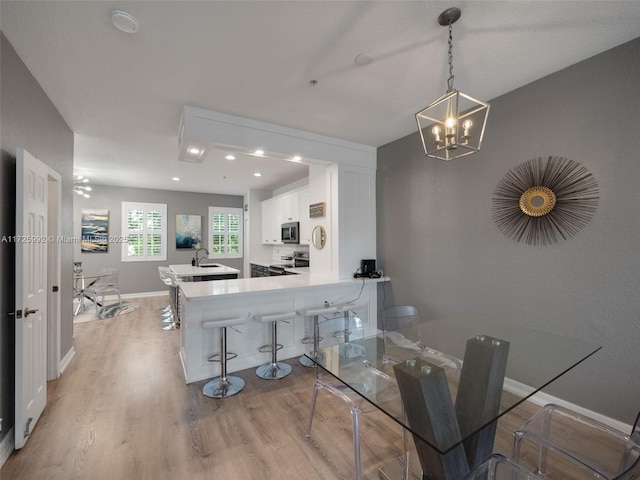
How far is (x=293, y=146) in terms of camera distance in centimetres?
343

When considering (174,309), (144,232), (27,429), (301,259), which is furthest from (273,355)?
(144,232)

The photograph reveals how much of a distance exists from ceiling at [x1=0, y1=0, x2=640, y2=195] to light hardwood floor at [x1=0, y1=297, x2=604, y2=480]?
9.05 feet

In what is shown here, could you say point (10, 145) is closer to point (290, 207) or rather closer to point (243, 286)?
point (243, 286)

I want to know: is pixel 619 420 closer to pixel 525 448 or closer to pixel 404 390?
pixel 525 448

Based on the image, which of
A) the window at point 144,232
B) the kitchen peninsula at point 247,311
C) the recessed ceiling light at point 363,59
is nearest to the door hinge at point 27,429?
the kitchen peninsula at point 247,311

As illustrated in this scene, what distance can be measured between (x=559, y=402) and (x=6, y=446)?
4048mm

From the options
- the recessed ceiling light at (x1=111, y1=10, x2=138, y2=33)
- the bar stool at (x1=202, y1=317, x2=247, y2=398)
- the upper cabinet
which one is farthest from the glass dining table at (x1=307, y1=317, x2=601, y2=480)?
the upper cabinet

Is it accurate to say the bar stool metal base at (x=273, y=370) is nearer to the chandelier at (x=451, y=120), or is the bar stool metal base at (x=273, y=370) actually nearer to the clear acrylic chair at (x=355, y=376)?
the clear acrylic chair at (x=355, y=376)

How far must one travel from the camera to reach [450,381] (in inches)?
59.7

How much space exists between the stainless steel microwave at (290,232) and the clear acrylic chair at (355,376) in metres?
3.10

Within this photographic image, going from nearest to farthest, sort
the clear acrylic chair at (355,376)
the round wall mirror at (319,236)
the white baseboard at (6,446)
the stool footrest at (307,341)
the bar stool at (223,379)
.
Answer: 1. the clear acrylic chair at (355,376)
2. the white baseboard at (6,446)
3. the bar stool at (223,379)
4. the stool footrest at (307,341)
5. the round wall mirror at (319,236)

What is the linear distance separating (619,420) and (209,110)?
169 inches

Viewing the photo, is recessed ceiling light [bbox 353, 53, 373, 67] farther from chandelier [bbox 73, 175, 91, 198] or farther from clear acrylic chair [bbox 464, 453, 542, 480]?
chandelier [bbox 73, 175, 91, 198]

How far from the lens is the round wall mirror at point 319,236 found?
408 centimetres
